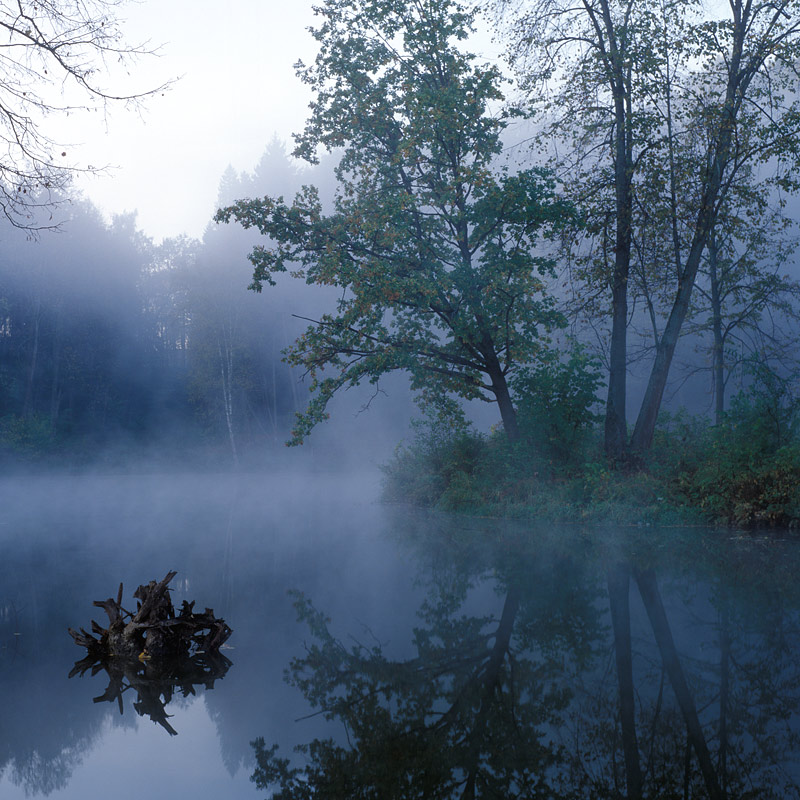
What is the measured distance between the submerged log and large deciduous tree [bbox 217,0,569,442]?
34.8ft

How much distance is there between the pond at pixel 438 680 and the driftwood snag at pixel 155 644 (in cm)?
17

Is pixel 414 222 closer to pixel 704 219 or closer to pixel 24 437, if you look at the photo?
pixel 704 219

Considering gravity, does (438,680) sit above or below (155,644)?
above

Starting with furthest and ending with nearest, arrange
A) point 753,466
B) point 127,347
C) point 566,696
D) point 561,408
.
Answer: point 127,347, point 561,408, point 753,466, point 566,696

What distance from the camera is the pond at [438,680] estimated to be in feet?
13.3

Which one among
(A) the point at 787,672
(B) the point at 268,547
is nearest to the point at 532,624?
(A) the point at 787,672

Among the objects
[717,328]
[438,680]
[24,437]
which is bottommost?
[24,437]

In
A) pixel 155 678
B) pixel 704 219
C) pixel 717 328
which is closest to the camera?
pixel 155 678

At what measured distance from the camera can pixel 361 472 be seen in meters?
43.9

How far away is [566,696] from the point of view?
16.6 ft

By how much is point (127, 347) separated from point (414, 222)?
38.9 metres

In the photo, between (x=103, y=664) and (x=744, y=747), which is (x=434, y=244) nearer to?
(x=103, y=664)

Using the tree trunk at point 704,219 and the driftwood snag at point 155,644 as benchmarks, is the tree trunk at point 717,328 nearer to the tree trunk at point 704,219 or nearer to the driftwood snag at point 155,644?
the tree trunk at point 704,219

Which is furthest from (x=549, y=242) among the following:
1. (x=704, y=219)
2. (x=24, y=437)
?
(x=24, y=437)
